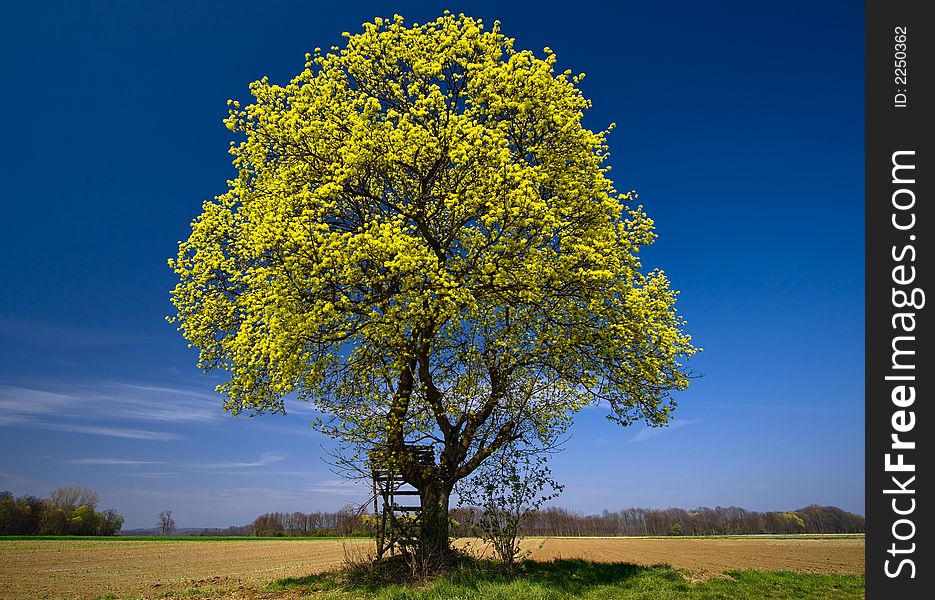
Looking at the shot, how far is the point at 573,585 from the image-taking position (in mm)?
15227

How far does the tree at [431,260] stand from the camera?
1548 cm

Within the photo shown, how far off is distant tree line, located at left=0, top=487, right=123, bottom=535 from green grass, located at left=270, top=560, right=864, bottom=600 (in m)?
58.4

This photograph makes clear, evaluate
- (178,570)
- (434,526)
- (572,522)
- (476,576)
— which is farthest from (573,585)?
(572,522)

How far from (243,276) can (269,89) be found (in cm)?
Answer: 616

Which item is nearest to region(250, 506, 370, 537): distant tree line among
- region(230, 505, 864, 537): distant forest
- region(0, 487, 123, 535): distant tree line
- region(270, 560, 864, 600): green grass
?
region(230, 505, 864, 537): distant forest

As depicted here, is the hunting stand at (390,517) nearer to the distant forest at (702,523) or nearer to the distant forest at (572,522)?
the distant forest at (572,522)

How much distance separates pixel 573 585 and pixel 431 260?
30.0 feet

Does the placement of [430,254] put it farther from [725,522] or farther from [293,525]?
[725,522]

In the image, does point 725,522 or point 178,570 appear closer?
point 178,570

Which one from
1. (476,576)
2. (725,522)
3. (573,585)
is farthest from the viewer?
(725,522)

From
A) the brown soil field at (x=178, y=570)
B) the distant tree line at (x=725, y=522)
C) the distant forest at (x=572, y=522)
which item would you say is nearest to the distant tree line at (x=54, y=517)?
the distant forest at (x=572, y=522)

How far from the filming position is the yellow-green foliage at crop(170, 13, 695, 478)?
15461 mm

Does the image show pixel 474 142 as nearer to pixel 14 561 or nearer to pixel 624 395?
pixel 624 395

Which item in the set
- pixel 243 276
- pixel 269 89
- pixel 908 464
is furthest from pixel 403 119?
pixel 908 464
